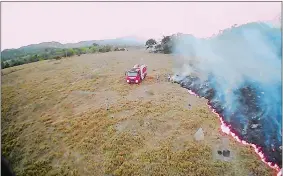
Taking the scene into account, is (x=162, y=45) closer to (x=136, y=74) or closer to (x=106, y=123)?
(x=136, y=74)

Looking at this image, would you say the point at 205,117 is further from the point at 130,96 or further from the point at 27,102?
the point at 27,102

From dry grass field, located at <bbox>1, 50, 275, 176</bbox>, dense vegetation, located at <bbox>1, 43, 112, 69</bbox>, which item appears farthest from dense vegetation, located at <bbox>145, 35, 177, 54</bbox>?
dense vegetation, located at <bbox>1, 43, 112, 69</bbox>

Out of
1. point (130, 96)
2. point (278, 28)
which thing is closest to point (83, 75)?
point (130, 96)

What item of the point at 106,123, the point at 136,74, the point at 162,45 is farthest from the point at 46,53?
the point at 162,45

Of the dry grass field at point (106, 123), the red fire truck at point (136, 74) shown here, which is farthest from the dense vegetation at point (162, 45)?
the red fire truck at point (136, 74)

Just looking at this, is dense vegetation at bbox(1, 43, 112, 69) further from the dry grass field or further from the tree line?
the tree line
